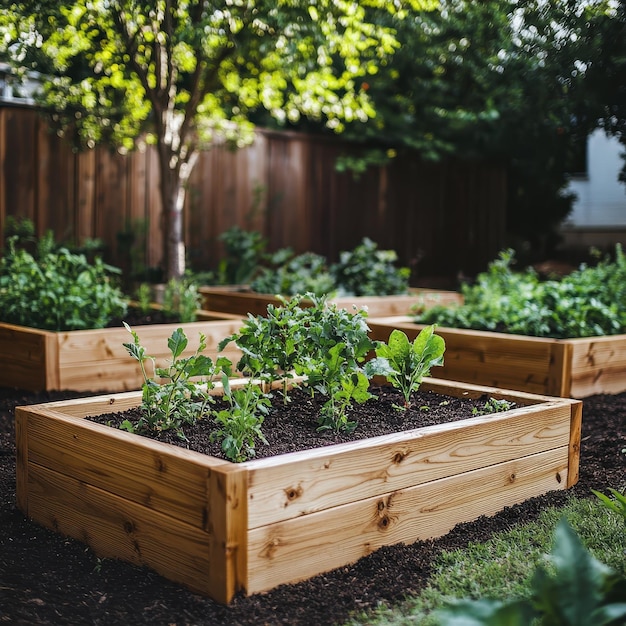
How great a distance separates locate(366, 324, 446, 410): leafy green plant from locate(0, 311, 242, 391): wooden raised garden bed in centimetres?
239

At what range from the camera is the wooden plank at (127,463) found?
8.14 ft

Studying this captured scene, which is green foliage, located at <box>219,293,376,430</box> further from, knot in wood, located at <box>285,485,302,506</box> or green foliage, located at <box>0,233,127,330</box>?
green foliage, located at <box>0,233,127,330</box>

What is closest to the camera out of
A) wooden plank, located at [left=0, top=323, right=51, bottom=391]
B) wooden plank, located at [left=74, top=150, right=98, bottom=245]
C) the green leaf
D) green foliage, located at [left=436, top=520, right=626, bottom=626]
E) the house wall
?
green foliage, located at [left=436, top=520, right=626, bottom=626]

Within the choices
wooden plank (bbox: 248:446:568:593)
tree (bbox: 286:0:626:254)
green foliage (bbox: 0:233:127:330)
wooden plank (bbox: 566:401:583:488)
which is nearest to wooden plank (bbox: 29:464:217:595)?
wooden plank (bbox: 248:446:568:593)

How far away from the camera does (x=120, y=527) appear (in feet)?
9.02

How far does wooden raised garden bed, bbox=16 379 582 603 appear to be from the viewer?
7.98 ft

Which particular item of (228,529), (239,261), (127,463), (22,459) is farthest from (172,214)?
(228,529)

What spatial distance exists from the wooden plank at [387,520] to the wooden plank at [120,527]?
0.20 metres

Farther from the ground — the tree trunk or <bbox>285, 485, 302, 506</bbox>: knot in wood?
the tree trunk

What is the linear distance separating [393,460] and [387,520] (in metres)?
0.21

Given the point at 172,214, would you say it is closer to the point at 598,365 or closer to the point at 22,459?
the point at 598,365

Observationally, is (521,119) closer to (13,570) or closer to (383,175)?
(383,175)

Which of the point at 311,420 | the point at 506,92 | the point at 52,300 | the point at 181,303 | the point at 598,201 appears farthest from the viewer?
the point at 598,201

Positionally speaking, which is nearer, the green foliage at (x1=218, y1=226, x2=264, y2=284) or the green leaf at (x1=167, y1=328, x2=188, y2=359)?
the green leaf at (x1=167, y1=328, x2=188, y2=359)
